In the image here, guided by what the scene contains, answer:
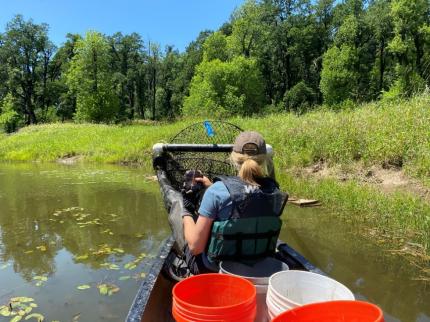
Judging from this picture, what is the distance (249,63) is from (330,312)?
121 ft

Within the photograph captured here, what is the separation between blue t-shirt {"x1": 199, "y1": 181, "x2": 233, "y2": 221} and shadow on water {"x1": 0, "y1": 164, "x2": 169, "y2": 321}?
180cm

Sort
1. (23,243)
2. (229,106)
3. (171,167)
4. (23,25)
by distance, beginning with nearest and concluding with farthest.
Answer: (23,243) < (171,167) < (229,106) < (23,25)

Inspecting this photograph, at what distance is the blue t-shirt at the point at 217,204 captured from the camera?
2645 mm

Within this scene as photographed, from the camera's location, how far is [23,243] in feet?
20.2

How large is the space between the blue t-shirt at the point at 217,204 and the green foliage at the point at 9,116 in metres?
43.4

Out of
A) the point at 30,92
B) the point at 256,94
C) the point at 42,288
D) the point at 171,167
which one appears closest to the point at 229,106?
the point at 256,94

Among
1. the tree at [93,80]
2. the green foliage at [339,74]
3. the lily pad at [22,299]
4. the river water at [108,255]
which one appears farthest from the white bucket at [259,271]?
the tree at [93,80]

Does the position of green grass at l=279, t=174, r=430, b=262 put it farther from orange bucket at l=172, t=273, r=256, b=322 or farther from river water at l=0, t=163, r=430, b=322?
orange bucket at l=172, t=273, r=256, b=322

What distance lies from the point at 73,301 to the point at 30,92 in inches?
1898

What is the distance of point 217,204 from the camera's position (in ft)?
8.71

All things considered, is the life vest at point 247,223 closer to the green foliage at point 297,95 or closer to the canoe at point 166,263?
the canoe at point 166,263

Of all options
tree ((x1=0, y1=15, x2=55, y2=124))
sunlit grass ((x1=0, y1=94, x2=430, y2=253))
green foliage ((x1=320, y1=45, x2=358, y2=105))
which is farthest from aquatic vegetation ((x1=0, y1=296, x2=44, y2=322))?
tree ((x1=0, y1=15, x2=55, y2=124))

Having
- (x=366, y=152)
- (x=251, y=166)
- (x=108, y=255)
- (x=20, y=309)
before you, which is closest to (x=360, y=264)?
(x=251, y=166)

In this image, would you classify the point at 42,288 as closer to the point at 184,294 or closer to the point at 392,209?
the point at 184,294
